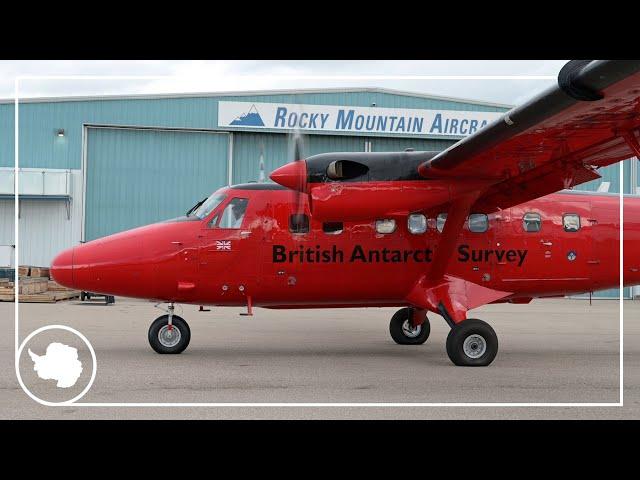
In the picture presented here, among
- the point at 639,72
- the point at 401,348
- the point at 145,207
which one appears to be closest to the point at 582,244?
the point at 401,348

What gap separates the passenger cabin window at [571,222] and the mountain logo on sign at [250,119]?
14768 mm

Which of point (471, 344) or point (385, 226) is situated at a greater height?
point (385, 226)

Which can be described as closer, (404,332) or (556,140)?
(556,140)

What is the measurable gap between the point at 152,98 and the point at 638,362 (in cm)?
2008

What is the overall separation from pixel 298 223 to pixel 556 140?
441cm

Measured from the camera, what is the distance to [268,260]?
11266 millimetres

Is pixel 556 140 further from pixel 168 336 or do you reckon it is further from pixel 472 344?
pixel 168 336

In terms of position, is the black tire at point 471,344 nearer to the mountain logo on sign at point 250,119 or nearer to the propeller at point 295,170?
the propeller at point 295,170

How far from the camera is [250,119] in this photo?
25.5 metres

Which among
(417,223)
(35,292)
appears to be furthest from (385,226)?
(35,292)

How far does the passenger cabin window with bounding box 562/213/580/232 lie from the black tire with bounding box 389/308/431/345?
133 inches

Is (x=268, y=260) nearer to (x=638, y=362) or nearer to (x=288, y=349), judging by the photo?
(x=288, y=349)

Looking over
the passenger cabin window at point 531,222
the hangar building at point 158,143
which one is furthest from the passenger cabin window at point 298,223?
the hangar building at point 158,143

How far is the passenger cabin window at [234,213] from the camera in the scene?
11.3 metres
